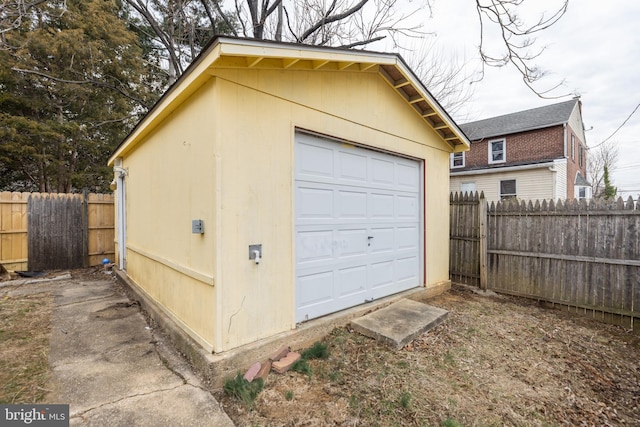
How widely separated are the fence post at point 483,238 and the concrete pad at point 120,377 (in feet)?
18.1

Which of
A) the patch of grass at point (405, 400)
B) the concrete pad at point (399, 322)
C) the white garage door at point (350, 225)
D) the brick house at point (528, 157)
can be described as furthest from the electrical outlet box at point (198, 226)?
the brick house at point (528, 157)

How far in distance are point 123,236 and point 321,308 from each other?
18.9ft

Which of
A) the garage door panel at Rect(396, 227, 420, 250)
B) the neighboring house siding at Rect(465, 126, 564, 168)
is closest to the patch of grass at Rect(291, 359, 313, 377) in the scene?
the garage door panel at Rect(396, 227, 420, 250)

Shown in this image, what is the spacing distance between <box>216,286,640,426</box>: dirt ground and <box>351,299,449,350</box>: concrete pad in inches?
4.3

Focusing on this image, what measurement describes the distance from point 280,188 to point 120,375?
2.48m

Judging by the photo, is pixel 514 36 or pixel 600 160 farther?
pixel 600 160

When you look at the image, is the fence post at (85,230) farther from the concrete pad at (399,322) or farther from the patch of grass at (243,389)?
the concrete pad at (399,322)

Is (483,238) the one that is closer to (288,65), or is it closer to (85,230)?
(288,65)

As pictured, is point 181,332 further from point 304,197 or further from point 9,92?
point 9,92

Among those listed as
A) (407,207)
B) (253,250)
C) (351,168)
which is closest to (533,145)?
(407,207)

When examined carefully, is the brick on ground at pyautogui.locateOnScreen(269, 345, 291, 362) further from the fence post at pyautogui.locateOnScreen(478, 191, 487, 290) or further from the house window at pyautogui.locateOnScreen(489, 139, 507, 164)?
the house window at pyautogui.locateOnScreen(489, 139, 507, 164)

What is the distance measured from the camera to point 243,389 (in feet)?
8.57

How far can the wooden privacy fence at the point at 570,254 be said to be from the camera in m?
4.47

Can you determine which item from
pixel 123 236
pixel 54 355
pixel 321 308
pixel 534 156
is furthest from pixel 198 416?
pixel 534 156
